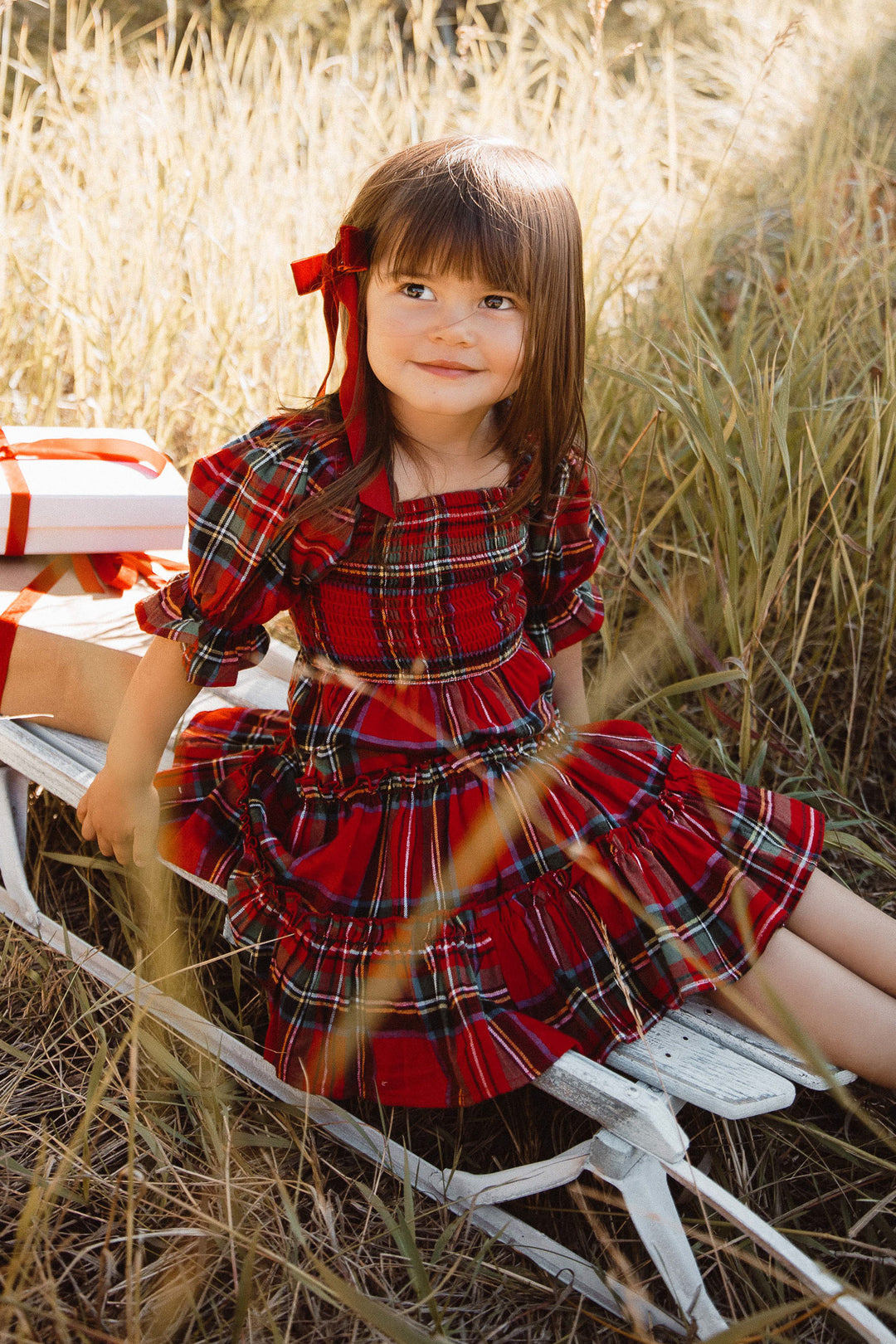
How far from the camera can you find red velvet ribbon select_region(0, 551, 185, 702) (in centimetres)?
171

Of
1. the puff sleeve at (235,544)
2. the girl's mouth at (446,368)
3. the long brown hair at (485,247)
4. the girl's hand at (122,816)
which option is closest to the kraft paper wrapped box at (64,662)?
the girl's hand at (122,816)

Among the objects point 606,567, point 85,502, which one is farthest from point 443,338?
point 606,567

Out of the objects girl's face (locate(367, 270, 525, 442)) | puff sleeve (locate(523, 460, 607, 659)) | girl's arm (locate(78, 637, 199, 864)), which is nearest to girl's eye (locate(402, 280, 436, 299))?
girl's face (locate(367, 270, 525, 442))

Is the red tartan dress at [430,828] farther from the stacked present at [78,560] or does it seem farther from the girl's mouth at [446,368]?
the stacked present at [78,560]

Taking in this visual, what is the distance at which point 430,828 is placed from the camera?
1241mm

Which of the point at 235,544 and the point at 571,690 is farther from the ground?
the point at 235,544

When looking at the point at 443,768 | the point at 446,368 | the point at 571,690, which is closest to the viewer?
the point at 446,368

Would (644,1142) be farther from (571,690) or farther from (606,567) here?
(606,567)

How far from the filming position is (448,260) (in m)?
1.10

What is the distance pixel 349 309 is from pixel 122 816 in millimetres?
678

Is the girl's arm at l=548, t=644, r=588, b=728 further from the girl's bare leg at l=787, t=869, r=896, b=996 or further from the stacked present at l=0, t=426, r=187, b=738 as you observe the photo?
the stacked present at l=0, t=426, r=187, b=738

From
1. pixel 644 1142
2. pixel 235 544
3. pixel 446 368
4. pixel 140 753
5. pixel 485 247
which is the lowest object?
pixel 644 1142

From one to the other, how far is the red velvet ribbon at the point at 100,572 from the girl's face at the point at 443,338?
2.62ft

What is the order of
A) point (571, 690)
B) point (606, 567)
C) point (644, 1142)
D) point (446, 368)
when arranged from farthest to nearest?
point (606, 567)
point (571, 690)
point (446, 368)
point (644, 1142)
